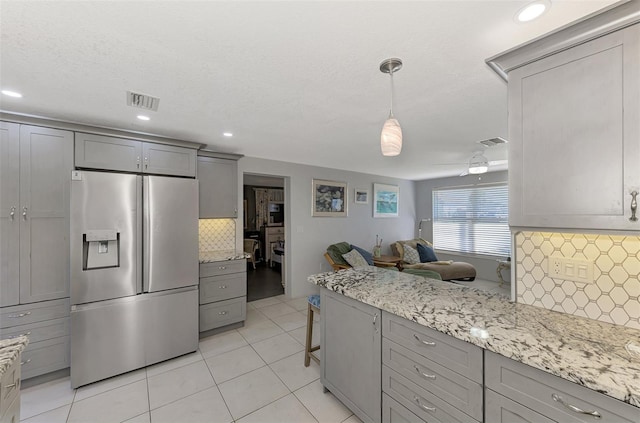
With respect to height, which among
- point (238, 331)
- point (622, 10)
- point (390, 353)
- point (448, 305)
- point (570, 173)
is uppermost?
point (622, 10)

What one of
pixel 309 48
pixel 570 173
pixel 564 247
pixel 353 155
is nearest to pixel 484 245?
pixel 353 155

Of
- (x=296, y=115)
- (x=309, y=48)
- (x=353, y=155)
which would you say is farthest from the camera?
(x=353, y=155)

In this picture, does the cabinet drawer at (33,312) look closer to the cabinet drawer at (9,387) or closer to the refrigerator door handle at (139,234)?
the refrigerator door handle at (139,234)

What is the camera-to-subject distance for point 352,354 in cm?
180

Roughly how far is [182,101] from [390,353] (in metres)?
2.41

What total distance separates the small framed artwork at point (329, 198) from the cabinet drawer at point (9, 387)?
3927mm

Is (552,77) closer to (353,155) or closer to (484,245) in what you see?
(353,155)

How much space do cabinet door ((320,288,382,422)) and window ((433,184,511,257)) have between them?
511 cm

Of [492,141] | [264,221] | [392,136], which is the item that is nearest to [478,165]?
[492,141]

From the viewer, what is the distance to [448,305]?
147 cm

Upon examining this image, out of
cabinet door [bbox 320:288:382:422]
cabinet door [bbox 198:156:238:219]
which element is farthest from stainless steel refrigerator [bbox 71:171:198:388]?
cabinet door [bbox 320:288:382:422]

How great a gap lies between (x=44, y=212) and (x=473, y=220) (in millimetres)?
7241

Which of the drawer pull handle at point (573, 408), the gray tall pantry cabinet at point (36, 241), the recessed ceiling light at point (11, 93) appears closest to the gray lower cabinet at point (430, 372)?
the drawer pull handle at point (573, 408)

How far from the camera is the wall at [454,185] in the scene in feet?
18.5
